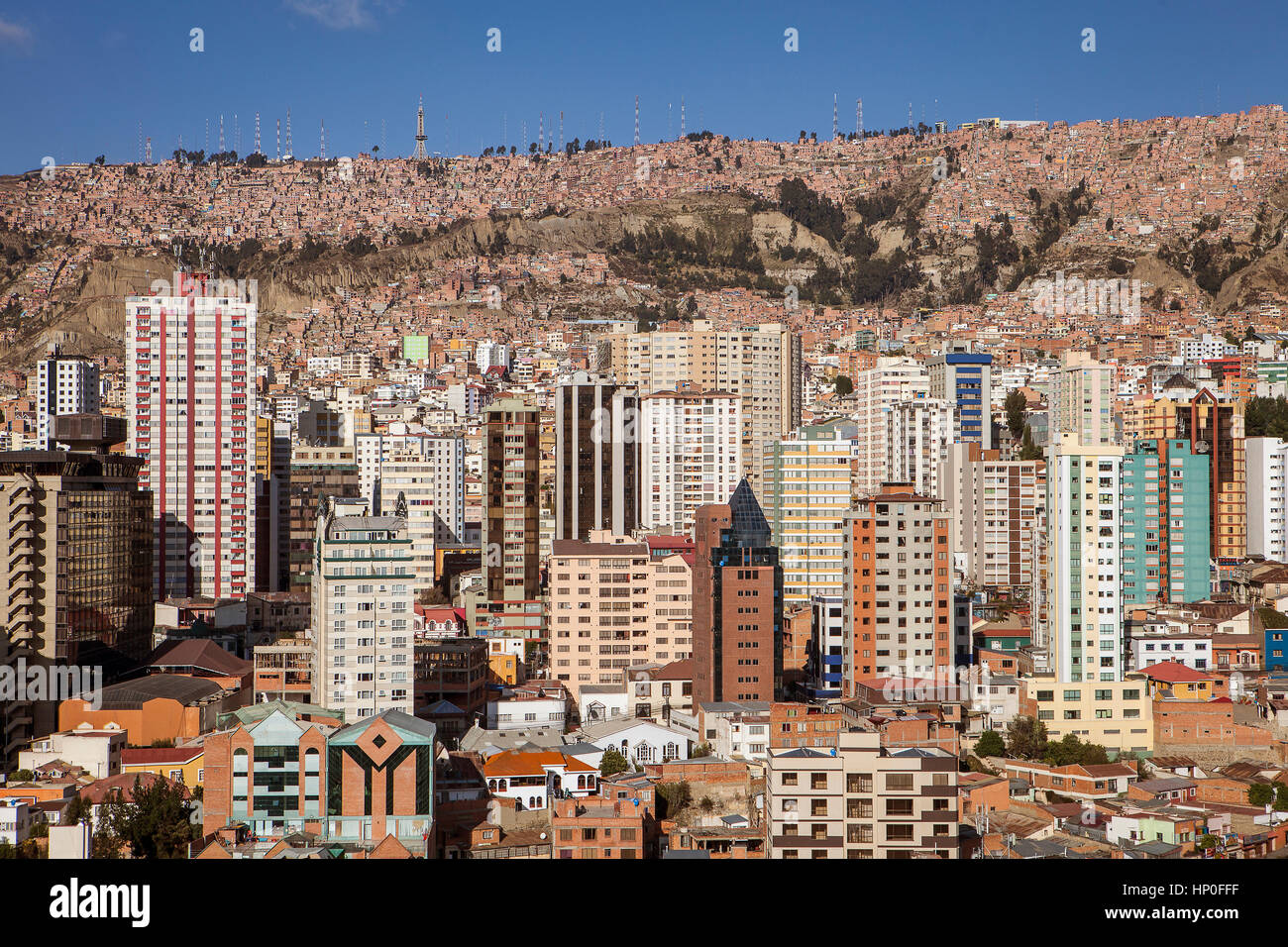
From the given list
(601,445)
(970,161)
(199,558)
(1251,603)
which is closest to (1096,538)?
(1251,603)

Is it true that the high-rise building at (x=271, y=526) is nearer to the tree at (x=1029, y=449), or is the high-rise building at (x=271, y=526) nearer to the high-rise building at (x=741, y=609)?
the high-rise building at (x=741, y=609)

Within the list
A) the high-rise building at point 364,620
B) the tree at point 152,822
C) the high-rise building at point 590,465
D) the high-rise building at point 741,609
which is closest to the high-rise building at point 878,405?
the high-rise building at point 590,465

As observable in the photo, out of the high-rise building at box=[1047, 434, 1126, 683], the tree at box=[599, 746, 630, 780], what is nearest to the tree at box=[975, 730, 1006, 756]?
the high-rise building at box=[1047, 434, 1126, 683]

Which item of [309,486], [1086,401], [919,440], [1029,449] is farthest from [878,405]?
[309,486]

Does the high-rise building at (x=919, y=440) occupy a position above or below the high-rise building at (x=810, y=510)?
above

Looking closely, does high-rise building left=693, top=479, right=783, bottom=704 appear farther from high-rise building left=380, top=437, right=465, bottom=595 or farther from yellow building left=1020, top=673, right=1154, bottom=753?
high-rise building left=380, top=437, right=465, bottom=595

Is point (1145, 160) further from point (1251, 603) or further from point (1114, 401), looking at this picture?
point (1251, 603)

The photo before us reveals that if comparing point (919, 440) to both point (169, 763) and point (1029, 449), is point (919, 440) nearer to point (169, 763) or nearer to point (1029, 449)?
point (1029, 449)
